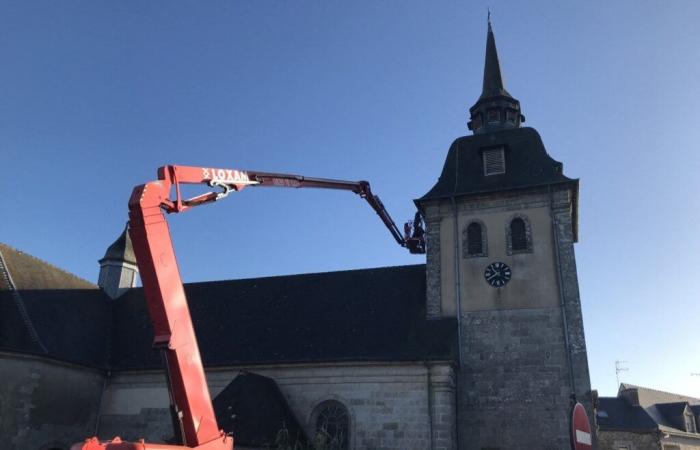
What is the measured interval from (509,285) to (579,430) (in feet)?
45.6

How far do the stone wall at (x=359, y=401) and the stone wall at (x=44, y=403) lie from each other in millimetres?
968

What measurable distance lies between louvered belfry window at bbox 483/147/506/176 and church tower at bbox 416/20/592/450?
0.04 metres

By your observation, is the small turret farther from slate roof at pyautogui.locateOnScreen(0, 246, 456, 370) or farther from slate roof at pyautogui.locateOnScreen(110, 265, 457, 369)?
slate roof at pyautogui.locateOnScreen(110, 265, 457, 369)

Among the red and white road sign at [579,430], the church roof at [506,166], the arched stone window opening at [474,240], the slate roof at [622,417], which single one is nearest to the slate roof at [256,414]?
the arched stone window opening at [474,240]

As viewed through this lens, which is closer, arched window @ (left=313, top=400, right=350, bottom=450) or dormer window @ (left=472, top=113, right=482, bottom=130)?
arched window @ (left=313, top=400, right=350, bottom=450)

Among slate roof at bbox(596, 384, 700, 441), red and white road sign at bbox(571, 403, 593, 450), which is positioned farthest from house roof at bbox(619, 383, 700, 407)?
red and white road sign at bbox(571, 403, 593, 450)

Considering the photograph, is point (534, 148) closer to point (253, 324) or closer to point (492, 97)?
point (492, 97)

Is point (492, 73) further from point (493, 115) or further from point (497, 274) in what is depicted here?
point (497, 274)

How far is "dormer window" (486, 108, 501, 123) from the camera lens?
→ 24.4 m

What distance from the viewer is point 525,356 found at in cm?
1823

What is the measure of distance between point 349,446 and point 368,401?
1.46 metres

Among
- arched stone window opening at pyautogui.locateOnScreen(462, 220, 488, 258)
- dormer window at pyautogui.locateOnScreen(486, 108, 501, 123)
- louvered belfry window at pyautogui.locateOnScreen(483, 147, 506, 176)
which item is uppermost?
dormer window at pyautogui.locateOnScreen(486, 108, 501, 123)

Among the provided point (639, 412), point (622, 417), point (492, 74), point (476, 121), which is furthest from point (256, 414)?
point (639, 412)

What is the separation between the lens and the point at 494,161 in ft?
72.4
